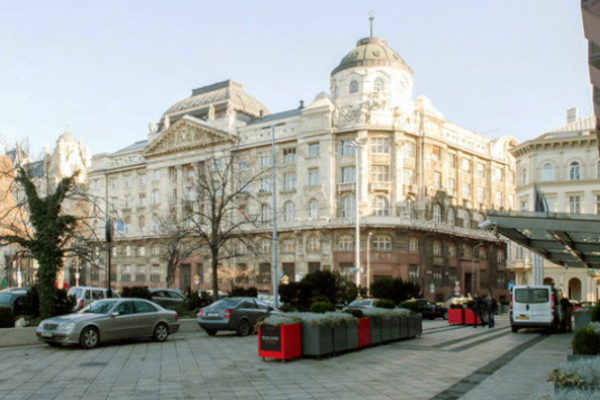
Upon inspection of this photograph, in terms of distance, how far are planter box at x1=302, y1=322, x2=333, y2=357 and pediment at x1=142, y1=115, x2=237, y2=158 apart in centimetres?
5487

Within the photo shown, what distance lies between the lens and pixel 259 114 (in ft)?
264

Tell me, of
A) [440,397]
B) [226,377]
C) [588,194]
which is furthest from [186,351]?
[588,194]

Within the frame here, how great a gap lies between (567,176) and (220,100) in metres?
42.3

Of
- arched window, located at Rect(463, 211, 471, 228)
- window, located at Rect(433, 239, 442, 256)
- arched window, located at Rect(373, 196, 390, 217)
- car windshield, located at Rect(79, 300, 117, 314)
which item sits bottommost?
car windshield, located at Rect(79, 300, 117, 314)

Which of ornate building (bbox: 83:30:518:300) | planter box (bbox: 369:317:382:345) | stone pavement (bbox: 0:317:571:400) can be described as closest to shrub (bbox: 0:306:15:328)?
stone pavement (bbox: 0:317:571:400)

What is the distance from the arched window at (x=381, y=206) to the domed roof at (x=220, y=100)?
2436cm

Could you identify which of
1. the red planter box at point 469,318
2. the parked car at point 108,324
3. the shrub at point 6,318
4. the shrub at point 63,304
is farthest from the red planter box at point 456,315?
the shrub at point 6,318

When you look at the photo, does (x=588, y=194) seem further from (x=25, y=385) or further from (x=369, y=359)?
(x=25, y=385)

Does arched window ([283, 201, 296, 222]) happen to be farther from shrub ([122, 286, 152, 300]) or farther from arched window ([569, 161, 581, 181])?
shrub ([122, 286, 152, 300])

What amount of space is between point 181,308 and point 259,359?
59.1ft

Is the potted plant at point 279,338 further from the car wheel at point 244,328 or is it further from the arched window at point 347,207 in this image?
the arched window at point 347,207

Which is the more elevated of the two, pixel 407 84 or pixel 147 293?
pixel 407 84

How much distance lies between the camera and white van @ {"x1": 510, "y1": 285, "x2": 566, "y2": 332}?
2525cm

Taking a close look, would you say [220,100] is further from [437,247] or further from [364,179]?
[437,247]
